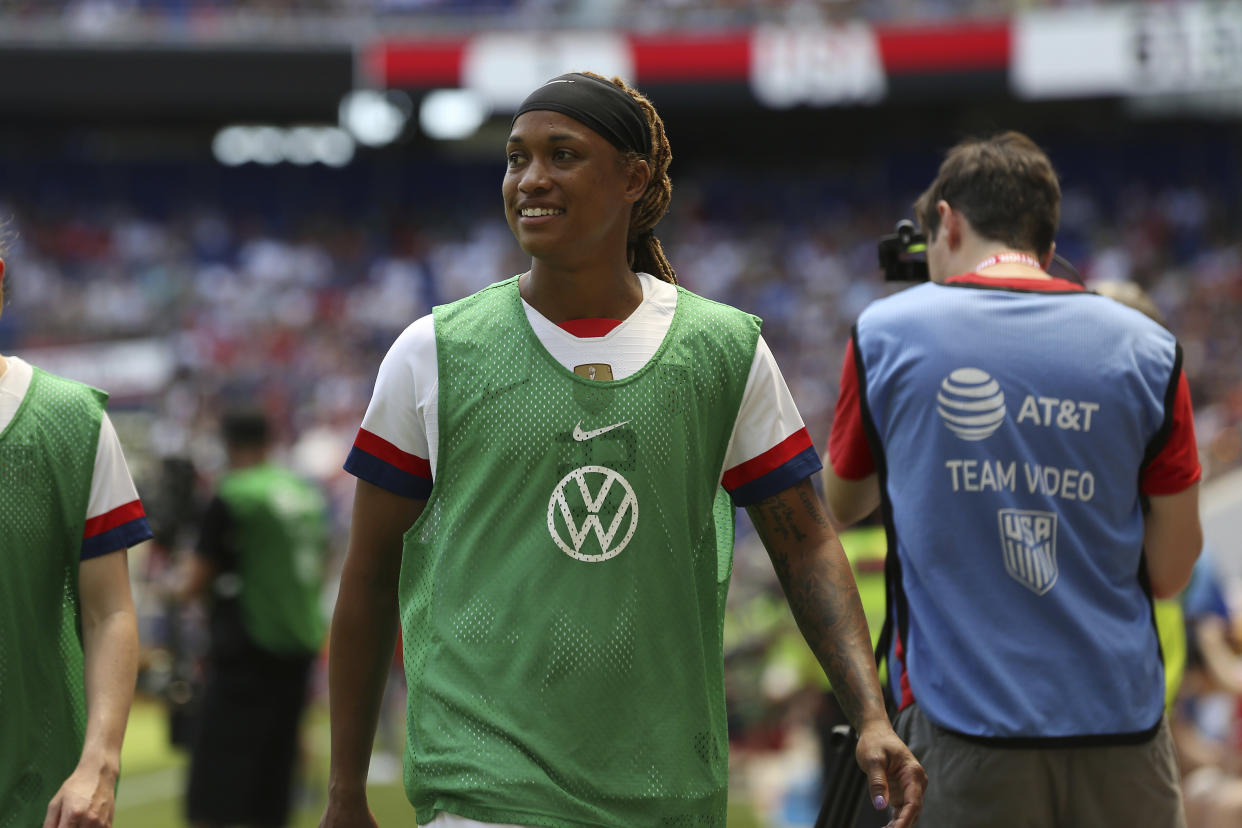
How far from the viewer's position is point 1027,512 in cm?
297

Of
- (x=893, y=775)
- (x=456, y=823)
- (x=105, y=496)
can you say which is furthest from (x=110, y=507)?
(x=893, y=775)

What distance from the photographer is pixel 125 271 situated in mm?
24266

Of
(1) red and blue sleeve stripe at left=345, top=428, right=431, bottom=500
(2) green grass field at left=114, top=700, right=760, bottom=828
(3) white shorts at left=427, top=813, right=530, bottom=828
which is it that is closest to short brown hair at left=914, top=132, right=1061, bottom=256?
(1) red and blue sleeve stripe at left=345, top=428, right=431, bottom=500

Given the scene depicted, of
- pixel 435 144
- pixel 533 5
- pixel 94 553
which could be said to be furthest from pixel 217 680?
pixel 435 144

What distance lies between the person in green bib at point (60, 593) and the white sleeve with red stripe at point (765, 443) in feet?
3.59

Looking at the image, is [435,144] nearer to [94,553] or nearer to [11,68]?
[11,68]

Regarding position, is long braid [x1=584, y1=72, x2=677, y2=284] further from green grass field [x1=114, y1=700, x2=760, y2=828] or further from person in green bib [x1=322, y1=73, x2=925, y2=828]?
green grass field [x1=114, y1=700, x2=760, y2=828]

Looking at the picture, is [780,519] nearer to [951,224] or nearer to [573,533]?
[573,533]

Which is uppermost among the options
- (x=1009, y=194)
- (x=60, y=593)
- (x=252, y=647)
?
(x=1009, y=194)

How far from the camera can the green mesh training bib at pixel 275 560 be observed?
6762 mm

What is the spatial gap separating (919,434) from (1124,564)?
46 cm

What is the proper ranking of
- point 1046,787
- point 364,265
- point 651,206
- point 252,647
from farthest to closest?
point 364,265 < point 252,647 < point 1046,787 < point 651,206

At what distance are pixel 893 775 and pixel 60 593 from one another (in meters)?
1.47

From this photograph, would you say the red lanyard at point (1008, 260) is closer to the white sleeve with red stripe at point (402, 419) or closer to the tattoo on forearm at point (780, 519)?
the tattoo on forearm at point (780, 519)
